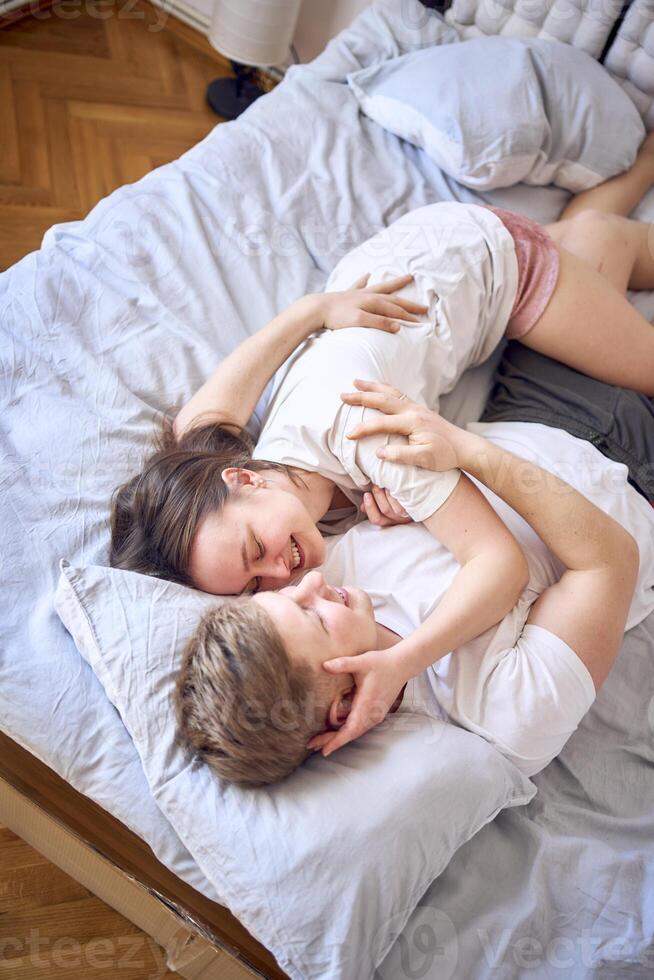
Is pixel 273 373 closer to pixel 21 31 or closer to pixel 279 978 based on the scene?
pixel 279 978

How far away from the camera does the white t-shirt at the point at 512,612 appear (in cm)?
101

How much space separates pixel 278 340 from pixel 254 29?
1379 mm

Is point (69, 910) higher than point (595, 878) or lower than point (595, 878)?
lower

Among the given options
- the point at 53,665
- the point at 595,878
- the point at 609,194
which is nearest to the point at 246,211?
the point at 609,194

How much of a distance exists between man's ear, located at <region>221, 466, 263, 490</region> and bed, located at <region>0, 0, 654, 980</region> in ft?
0.64

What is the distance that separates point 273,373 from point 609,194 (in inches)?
34.7

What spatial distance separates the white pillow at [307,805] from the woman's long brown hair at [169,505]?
0.06m

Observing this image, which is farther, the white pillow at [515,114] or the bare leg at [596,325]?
the white pillow at [515,114]

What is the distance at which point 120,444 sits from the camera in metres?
1.24

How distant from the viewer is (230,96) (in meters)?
2.63

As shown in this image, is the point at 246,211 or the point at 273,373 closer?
the point at 273,373

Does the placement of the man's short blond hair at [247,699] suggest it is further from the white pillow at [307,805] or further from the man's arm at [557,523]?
the man's arm at [557,523]

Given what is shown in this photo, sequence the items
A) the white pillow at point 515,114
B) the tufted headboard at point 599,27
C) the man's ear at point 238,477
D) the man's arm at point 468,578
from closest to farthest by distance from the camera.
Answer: the man's arm at point 468,578 → the man's ear at point 238,477 → the white pillow at point 515,114 → the tufted headboard at point 599,27

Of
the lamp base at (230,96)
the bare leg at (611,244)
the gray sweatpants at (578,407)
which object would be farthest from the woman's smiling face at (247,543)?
the lamp base at (230,96)
